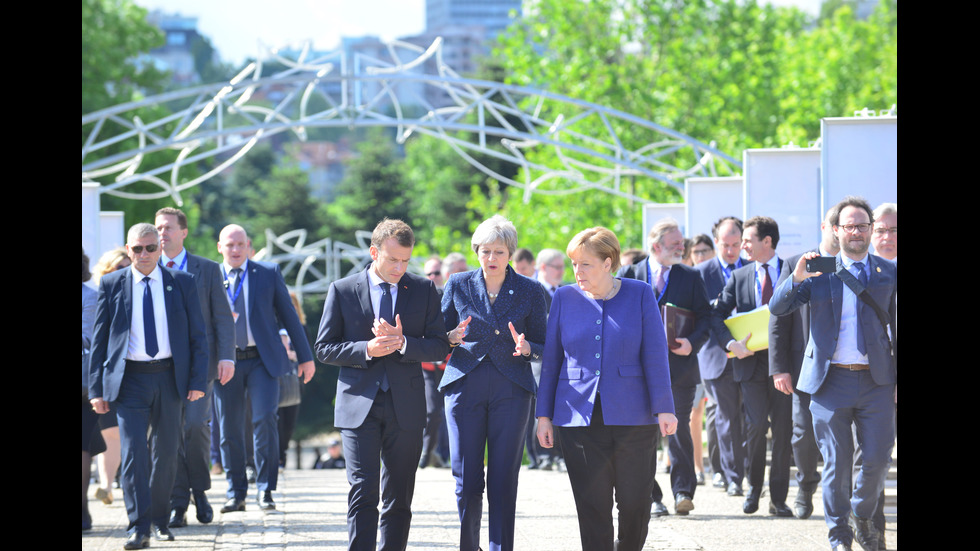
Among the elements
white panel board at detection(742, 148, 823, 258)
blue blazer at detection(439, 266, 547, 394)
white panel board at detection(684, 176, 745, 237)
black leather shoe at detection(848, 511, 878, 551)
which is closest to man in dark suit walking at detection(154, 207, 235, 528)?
blue blazer at detection(439, 266, 547, 394)

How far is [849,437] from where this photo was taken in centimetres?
735

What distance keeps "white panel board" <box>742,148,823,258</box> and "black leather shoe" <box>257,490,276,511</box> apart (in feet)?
18.3

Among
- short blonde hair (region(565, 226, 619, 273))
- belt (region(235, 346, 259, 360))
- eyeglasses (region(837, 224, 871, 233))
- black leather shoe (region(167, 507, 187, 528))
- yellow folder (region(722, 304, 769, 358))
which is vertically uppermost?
eyeglasses (region(837, 224, 871, 233))

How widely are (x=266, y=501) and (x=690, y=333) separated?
3.55m

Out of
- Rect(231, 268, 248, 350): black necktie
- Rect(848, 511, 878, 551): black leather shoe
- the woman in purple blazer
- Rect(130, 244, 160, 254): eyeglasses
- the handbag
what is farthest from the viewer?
the handbag

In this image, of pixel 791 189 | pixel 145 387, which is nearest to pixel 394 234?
pixel 145 387

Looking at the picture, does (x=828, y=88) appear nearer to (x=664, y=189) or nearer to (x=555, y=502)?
(x=664, y=189)

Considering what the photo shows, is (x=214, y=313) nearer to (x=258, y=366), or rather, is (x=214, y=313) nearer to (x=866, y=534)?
(x=258, y=366)

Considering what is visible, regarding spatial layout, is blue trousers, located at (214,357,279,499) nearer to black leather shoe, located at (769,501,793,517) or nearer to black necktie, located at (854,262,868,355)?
black leather shoe, located at (769,501,793,517)

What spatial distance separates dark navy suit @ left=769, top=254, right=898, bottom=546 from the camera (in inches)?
284

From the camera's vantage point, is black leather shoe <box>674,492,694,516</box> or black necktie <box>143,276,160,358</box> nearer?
black necktie <box>143,276,160,358</box>

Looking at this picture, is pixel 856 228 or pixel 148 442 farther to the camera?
pixel 148 442

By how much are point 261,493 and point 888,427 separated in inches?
197
